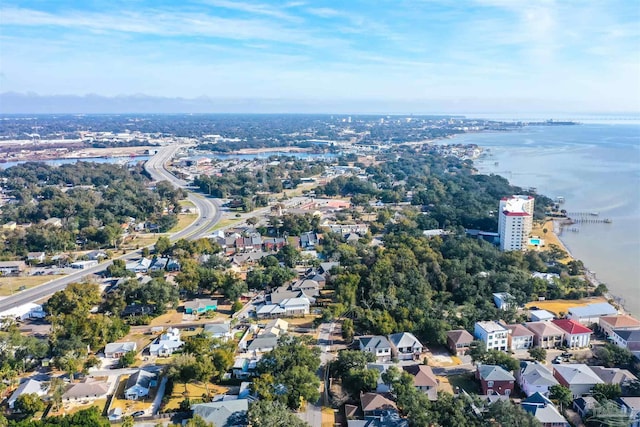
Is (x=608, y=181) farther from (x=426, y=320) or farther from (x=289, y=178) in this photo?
(x=426, y=320)

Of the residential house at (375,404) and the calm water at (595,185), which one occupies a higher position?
the calm water at (595,185)

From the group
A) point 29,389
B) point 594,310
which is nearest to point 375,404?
point 29,389

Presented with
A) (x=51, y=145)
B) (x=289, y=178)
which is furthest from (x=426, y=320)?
(x=51, y=145)

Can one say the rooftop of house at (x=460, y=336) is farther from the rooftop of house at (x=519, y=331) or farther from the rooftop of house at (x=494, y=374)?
the rooftop of house at (x=494, y=374)

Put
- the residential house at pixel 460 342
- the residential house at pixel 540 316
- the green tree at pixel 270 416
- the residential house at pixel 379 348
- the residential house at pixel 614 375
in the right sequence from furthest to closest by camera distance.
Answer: the residential house at pixel 540 316 < the residential house at pixel 460 342 < the residential house at pixel 379 348 < the residential house at pixel 614 375 < the green tree at pixel 270 416

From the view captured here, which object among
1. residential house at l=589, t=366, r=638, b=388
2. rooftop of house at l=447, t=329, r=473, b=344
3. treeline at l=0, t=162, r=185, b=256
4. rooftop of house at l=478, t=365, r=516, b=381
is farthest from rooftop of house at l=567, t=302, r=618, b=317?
treeline at l=0, t=162, r=185, b=256

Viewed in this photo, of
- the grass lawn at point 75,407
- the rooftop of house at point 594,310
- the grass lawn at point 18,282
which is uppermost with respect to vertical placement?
the rooftop of house at point 594,310

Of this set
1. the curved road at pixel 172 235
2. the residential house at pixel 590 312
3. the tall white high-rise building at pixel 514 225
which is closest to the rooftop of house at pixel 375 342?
the residential house at pixel 590 312
